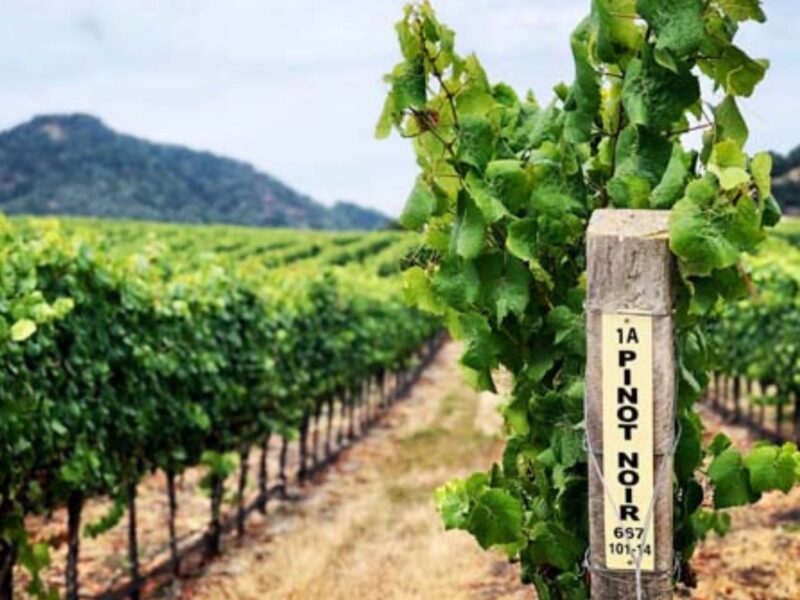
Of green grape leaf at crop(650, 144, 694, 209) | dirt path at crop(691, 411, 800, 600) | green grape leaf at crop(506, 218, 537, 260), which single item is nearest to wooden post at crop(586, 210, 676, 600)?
green grape leaf at crop(650, 144, 694, 209)

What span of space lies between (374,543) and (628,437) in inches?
368

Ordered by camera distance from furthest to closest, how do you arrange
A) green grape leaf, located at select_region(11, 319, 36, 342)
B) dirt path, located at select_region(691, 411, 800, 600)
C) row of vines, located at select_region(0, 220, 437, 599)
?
dirt path, located at select_region(691, 411, 800, 600), row of vines, located at select_region(0, 220, 437, 599), green grape leaf, located at select_region(11, 319, 36, 342)

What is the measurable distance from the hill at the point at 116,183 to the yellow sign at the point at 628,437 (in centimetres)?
14528

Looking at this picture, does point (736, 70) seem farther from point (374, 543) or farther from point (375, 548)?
point (374, 543)

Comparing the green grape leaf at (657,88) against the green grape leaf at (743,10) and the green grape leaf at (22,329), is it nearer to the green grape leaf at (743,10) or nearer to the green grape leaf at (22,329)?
the green grape leaf at (743,10)

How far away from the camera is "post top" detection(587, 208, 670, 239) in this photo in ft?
9.98

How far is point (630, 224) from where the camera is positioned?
10.1ft

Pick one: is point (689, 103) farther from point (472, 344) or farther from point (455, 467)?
point (455, 467)

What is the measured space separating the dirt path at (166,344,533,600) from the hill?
130 metres

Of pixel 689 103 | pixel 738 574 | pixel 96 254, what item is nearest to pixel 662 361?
pixel 689 103

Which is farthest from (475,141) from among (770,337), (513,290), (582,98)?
(770,337)

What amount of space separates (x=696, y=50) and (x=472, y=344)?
1174 mm

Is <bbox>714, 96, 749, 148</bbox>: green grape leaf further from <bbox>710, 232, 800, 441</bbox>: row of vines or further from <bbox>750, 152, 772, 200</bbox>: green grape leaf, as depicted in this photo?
<bbox>710, 232, 800, 441</bbox>: row of vines

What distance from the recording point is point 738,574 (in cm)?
904
